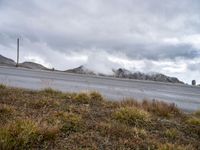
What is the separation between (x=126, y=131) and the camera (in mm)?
8273

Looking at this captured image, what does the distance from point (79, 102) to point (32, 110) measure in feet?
11.0

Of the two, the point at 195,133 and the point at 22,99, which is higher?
the point at 22,99

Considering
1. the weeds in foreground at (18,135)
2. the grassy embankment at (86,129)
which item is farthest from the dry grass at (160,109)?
the weeds in foreground at (18,135)

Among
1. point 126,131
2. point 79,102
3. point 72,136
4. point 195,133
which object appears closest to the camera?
point 72,136

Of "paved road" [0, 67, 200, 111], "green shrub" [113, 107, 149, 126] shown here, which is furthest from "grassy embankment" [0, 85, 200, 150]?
"paved road" [0, 67, 200, 111]

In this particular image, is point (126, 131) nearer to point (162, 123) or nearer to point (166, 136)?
point (166, 136)

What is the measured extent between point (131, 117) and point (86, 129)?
7.35 ft

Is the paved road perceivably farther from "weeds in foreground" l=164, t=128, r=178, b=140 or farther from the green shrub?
"weeds in foreground" l=164, t=128, r=178, b=140

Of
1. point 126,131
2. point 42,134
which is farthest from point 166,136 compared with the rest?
point 42,134

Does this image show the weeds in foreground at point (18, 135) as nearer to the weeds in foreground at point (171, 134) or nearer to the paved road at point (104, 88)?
the weeds in foreground at point (171, 134)

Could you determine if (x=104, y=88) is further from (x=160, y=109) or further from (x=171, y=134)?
(x=171, y=134)

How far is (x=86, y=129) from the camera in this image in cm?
822

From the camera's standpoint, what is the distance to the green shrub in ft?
32.0

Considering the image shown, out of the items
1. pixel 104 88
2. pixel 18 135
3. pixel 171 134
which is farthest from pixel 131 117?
pixel 104 88
